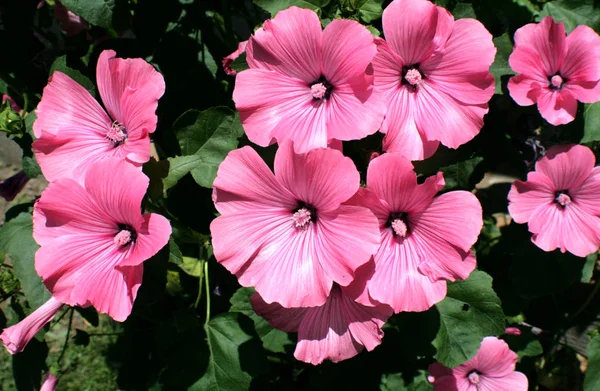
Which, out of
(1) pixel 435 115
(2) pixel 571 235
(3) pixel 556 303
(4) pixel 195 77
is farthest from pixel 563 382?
(4) pixel 195 77

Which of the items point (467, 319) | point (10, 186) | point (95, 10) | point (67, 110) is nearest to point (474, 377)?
point (467, 319)

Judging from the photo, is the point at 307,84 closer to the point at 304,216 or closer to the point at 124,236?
the point at 304,216

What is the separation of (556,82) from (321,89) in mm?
714

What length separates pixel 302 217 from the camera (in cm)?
117

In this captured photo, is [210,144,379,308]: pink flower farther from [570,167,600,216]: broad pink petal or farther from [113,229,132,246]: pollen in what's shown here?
[570,167,600,216]: broad pink petal

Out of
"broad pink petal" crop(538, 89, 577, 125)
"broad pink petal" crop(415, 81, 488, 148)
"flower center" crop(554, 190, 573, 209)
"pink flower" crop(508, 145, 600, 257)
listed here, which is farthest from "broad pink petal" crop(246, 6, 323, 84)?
"flower center" crop(554, 190, 573, 209)

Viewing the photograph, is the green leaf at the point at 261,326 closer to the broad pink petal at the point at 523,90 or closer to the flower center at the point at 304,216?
the flower center at the point at 304,216

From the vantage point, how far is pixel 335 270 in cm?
108

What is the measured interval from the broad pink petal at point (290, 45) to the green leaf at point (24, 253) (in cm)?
93

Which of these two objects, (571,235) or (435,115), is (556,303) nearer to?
(571,235)

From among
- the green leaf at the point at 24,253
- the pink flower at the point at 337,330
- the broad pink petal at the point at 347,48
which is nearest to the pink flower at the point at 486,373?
the pink flower at the point at 337,330

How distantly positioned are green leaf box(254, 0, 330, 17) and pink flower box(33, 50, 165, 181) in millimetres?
363

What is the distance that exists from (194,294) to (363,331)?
38.5 inches

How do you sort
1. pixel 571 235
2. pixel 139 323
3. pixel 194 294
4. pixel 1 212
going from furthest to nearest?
pixel 1 212
pixel 139 323
pixel 194 294
pixel 571 235
